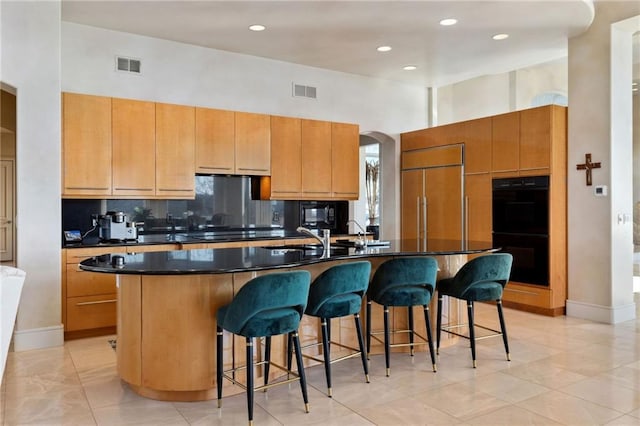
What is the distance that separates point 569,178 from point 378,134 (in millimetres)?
2737

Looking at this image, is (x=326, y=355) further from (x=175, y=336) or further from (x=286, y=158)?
(x=286, y=158)

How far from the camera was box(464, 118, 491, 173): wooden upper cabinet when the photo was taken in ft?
19.8

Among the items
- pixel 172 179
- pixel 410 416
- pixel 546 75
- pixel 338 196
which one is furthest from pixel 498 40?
pixel 410 416

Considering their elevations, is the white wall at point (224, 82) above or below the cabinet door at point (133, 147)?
above

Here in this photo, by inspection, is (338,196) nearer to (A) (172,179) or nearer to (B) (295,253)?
(A) (172,179)

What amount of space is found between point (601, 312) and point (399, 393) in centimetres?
307

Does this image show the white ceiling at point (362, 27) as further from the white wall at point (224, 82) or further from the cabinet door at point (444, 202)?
the cabinet door at point (444, 202)

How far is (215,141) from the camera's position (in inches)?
217

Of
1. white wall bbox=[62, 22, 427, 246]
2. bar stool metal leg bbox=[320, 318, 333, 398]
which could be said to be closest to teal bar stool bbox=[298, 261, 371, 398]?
bar stool metal leg bbox=[320, 318, 333, 398]

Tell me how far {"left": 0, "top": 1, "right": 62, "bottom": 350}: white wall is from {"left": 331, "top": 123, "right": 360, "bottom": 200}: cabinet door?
10.6ft

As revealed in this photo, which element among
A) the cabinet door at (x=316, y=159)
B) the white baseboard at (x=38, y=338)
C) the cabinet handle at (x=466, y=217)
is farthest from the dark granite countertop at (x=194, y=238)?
the cabinet handle at (x=466, y=217)

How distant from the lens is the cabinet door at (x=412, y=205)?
22.9ft

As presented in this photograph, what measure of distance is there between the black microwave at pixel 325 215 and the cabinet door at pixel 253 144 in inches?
37.5

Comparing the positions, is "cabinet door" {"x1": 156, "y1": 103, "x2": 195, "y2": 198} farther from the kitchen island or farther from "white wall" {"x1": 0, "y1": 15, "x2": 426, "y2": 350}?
the kitchen island
